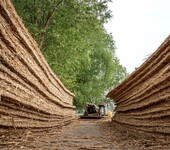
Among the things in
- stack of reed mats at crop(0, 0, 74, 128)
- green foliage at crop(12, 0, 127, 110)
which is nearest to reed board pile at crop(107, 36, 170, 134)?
stack of reed mats at crop(0, 0, 74, 128)

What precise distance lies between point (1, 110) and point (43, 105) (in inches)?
96.5

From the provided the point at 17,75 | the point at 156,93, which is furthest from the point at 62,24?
the point at 17,75

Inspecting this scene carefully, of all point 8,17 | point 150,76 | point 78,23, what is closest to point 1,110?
point 8,17

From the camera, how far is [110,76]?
37.0 meters

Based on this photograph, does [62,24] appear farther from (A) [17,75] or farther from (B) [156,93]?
(A) [17,75]

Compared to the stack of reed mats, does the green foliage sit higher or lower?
higher

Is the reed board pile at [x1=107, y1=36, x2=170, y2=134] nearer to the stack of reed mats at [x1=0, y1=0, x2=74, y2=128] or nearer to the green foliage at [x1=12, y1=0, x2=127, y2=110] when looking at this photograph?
the stack of reed mats at [x1=0, y1=0, x2=74, y2=128]

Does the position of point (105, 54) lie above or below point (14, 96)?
above

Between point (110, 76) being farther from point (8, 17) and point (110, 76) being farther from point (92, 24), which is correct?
point (8, 17)

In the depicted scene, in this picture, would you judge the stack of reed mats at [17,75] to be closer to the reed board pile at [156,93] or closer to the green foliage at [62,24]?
the reed board pile at [156,93]

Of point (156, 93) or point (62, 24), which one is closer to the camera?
point (156, 93)

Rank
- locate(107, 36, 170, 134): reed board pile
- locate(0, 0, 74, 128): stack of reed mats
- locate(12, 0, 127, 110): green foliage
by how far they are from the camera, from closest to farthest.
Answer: locate(0, 0, 74, 128): stack of reed mats, locate(107, 36, 170, 134): reed board pile, locate(12, 0, 127, 110): green foliage

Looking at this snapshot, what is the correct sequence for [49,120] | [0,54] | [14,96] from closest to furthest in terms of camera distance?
1. [0,54]
2. [14,96]
3. [49,120]

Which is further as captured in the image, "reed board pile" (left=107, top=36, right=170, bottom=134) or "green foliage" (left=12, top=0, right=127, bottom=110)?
"green foliage" (left=12, top=0, right=127, bottom=110)
